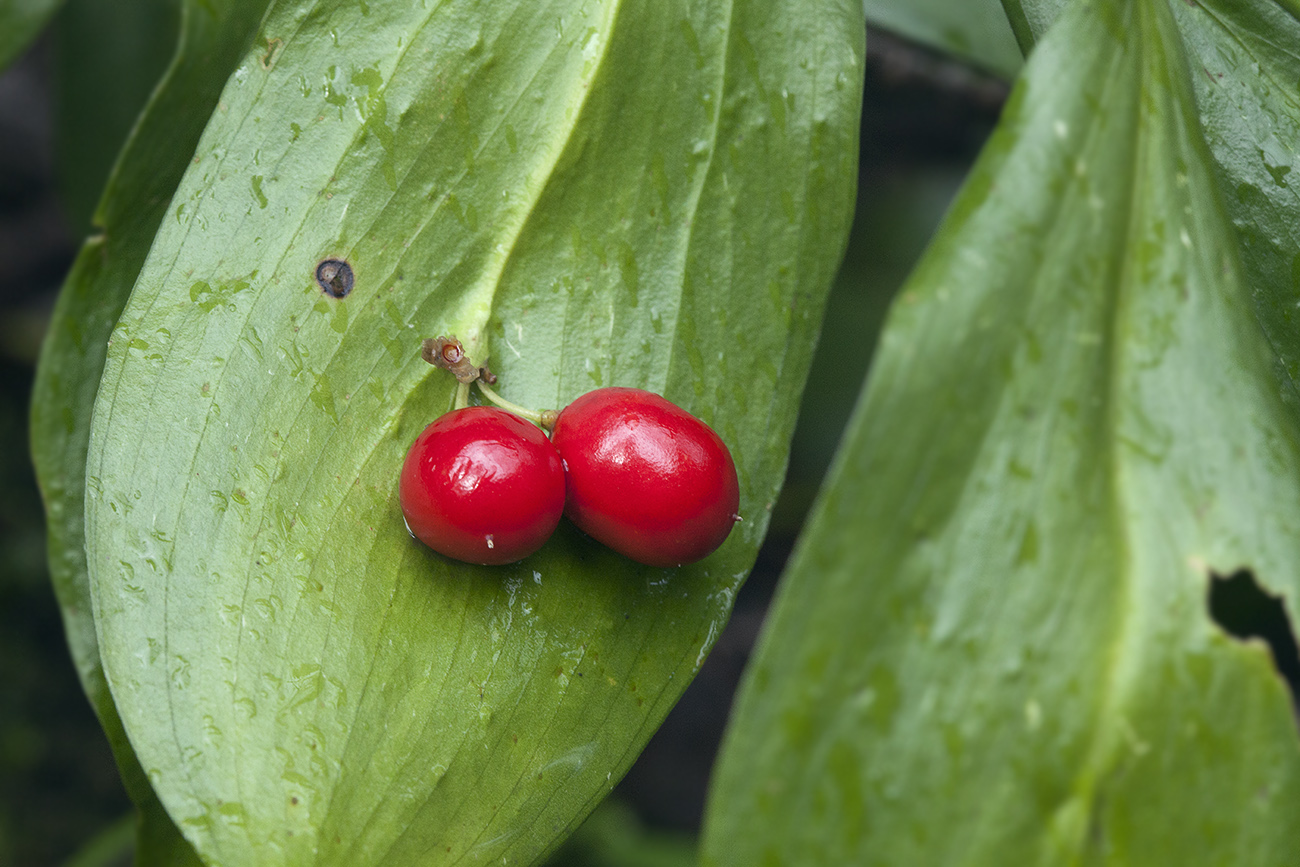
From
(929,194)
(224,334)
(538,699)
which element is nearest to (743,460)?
(538,699)

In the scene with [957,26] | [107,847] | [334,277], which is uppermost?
[957,26]

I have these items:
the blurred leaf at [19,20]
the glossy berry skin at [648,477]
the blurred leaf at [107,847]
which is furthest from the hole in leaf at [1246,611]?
the blurred leaf at [107,847]

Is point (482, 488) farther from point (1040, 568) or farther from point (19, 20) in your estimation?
point (19, 20)

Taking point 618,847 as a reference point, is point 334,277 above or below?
above

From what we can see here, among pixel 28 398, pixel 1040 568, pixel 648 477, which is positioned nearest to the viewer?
pixel 1040 568

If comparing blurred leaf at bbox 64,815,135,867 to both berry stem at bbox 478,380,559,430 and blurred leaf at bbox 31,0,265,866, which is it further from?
berry stem at bbox 478,380,559,430

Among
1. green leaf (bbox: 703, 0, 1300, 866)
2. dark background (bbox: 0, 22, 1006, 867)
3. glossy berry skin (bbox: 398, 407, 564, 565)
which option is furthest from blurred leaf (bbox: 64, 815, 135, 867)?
green leaf (bbox: 703, 0, 1300, 866)

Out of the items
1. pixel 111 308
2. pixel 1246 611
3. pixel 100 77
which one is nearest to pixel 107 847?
pixel 111 308
